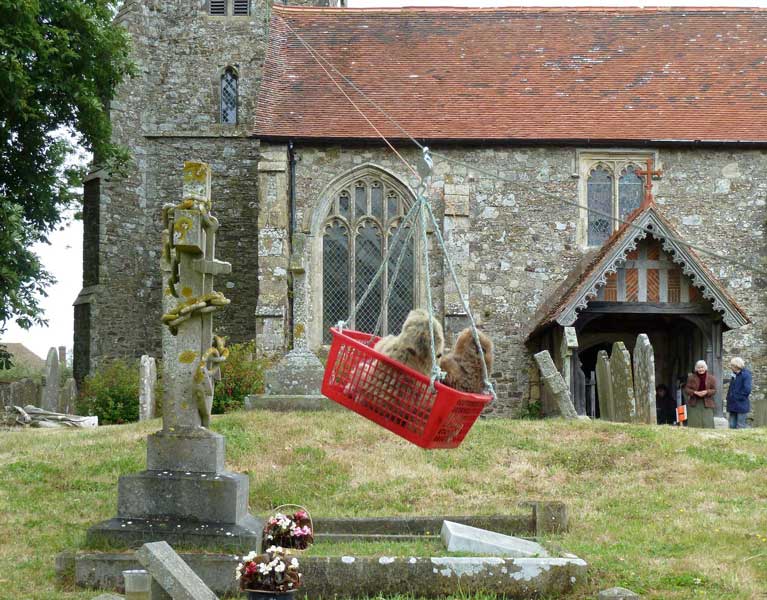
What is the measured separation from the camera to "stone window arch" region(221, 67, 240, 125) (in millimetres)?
26547

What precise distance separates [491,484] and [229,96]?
641 inches

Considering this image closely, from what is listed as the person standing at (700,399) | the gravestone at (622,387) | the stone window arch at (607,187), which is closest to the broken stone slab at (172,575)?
the gravestone at (622,387)

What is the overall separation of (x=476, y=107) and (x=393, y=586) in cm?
1657

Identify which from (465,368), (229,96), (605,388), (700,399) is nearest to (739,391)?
(700,399)

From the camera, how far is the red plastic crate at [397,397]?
8.05 metres

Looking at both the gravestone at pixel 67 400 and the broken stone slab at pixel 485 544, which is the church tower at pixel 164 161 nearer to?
the gravestone at pixel 67 400

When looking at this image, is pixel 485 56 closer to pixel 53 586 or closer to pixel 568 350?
pixel 568 350

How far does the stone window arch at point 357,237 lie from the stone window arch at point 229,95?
5167 millimetres

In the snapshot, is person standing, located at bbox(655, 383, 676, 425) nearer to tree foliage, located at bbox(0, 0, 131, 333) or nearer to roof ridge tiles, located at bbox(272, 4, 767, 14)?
roof ridge tiles, located at bbox(272, 4, 767, 14)

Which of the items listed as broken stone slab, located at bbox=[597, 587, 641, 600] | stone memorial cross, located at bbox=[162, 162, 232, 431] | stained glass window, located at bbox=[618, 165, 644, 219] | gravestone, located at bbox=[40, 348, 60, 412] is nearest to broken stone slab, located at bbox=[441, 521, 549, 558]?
broken stone slab, located at bbox=[597, 587, 641, 600]

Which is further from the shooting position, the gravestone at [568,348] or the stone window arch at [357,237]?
the stone window arch at [357,237]

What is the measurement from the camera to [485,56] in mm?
24734

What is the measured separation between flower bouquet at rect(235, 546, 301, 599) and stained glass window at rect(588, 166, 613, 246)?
17112 mm

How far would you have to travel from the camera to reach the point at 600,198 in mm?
23016
